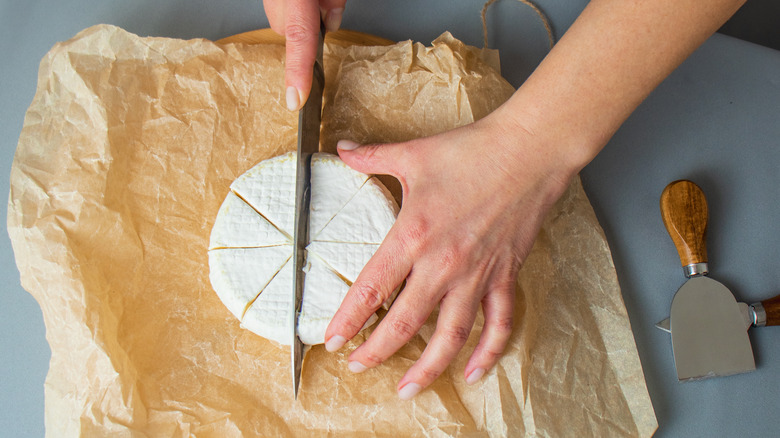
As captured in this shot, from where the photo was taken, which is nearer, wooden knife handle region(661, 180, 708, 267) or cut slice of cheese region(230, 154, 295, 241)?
cut slice of cheese region(230, 154, 295, 241)

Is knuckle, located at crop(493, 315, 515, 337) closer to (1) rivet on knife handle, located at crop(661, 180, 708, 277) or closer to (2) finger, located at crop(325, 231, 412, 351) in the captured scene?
(2) finger, located at crop(325, 231, 412, 351)

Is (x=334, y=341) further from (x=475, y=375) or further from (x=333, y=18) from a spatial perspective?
(x=333, y=18)

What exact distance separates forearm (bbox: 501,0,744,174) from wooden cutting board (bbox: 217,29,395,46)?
791mm

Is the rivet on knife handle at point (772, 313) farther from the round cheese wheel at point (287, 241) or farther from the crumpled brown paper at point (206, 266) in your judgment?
the round cheese wheel at point (287, 241)

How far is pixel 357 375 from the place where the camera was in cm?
163

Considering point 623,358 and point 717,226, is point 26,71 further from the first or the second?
point 717,226

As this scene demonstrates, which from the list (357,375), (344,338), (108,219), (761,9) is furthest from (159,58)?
(761,9)

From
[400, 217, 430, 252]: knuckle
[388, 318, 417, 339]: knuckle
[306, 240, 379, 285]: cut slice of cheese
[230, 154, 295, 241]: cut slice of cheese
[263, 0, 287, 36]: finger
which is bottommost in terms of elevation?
[388, 318, 417, 339]: knuckle

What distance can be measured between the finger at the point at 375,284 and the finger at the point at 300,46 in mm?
582

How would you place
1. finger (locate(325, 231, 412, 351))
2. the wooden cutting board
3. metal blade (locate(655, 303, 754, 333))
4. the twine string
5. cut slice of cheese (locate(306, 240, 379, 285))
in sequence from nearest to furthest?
finger (locate(325, 231, 412, 351)) < cut slice of cheese (locate(306, 240, 379, 285)) < metal blade (locate(655, 303, 754, 333)) < the wooden cutting board < the twine string

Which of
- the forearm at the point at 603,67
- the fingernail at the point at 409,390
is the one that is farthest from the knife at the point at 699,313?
the fingernail at the point at 409,390

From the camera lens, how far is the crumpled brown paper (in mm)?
1529

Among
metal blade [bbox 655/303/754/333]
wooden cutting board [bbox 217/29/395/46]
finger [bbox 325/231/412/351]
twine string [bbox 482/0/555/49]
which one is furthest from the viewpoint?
twine string [bbox 482/0/555/49]

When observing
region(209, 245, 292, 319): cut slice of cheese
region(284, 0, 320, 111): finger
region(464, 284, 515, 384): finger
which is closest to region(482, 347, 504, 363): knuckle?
region(464, 284, 515, 384): finger
